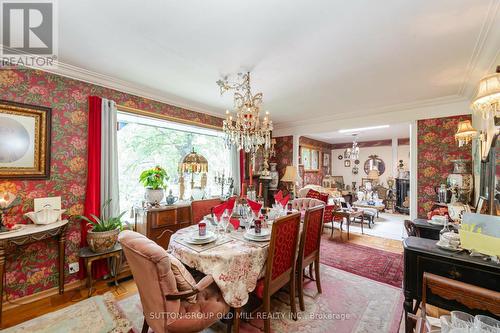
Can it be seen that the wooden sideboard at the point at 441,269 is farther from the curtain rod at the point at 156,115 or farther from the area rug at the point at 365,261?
the curtain rod at the point at 156,115

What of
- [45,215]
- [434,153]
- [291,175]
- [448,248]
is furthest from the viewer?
[291,175]

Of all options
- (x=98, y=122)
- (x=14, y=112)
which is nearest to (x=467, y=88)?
(x=98, y=122)

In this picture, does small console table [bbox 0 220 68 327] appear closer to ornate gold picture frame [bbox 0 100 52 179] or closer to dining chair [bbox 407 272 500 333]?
ornate gold picture frame [bbox 0 100 52 179]

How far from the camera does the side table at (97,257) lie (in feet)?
7.63

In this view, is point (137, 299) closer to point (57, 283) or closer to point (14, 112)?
point (57, 283)

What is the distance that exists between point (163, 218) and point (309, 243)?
207cm

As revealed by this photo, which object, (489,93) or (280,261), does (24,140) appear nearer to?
(280,261)

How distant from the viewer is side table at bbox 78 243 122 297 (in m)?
2.33

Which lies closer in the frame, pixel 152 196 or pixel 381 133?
pixel 152 196

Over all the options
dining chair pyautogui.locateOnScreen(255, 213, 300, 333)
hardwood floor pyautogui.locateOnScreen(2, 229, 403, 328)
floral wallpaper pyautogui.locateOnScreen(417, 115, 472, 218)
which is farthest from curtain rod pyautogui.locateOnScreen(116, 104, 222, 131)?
floral wallpaper pyautogui.locateOnScreen(417, 115, 472, 218)

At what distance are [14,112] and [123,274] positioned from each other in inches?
88.2

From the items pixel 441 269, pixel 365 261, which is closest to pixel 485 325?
pixel 441 269

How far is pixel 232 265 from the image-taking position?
5.26 ft

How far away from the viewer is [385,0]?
147 cm
